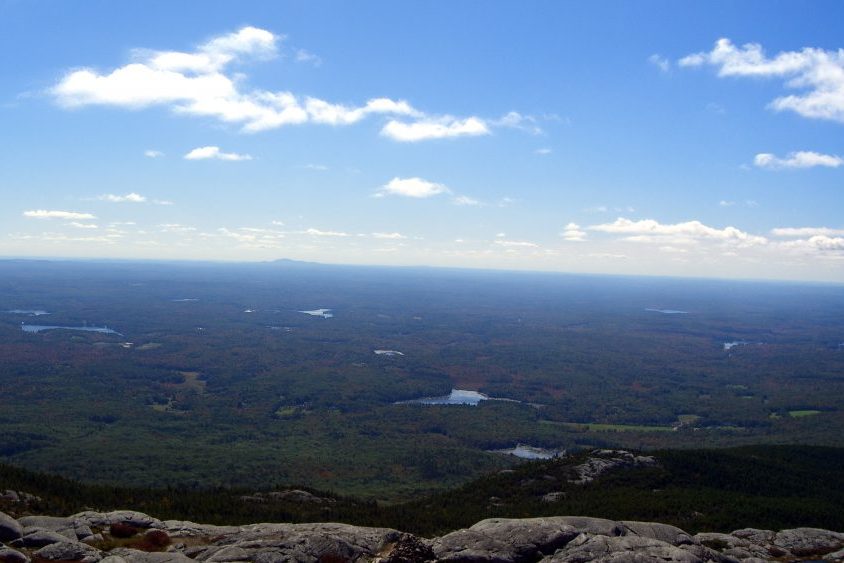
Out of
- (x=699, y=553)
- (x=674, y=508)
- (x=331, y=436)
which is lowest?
(x=331, y=436)

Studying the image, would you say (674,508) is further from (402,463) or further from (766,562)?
(402,463)

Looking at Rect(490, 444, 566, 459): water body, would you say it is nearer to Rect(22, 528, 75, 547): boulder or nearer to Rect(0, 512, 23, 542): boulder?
Rect(22, 528, 75, 547): boulder

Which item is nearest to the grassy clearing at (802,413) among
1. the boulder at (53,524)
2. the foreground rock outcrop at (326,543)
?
the foreground rock outcrop at (326,543)

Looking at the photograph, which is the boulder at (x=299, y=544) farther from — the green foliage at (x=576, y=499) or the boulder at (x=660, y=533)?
the green foliage at (x=576, y=499)

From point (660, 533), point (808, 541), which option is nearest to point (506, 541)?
point (660, 533)

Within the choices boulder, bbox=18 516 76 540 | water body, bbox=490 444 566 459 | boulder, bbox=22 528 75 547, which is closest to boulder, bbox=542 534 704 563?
boulder, bbox=22 528 75 547

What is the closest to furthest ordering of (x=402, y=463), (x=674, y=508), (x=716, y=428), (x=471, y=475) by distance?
(x=674, y=508) < (x=471, y=475) < (x=402, y=463) < (x=716, y=428)

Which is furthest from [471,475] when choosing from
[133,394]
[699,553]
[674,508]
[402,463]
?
[133,394]
